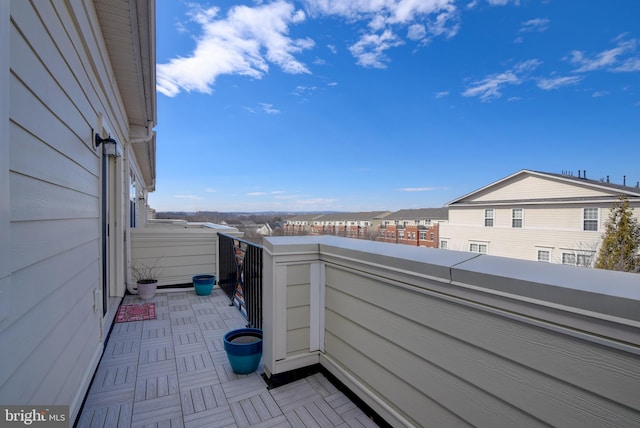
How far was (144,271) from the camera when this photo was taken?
4977 millimetres

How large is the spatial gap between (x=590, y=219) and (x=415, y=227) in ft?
31.3

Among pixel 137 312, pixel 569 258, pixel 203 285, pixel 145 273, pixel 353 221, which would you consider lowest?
pixel 569 258

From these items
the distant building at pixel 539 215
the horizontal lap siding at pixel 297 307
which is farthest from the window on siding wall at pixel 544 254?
the horizontal lap siding at pixel 297 307

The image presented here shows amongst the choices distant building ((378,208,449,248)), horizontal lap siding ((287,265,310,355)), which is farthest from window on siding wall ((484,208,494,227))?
horizontal lap siding ((287,265,310,355))

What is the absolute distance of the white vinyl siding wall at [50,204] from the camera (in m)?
1.00

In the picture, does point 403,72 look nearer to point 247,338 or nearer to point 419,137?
point 419,137

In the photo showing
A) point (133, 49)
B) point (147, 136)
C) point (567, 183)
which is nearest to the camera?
point (133, 49)

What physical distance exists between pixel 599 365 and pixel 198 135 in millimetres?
12650

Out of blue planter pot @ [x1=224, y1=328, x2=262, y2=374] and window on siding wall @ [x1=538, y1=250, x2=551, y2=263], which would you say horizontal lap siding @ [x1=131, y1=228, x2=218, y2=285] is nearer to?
blue planter pot @ [x1=224, y1=328, x2=262, y2=374]

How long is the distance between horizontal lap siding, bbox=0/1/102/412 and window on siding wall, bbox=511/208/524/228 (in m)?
16.5

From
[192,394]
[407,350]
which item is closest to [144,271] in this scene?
[192,394]

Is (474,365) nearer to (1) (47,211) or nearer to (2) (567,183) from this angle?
(1) (47,211)

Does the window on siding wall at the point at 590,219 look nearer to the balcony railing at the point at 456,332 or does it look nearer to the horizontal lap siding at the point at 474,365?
the balcony railing at the point at 456,332

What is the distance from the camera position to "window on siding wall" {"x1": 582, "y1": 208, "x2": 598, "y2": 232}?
12.0 m
